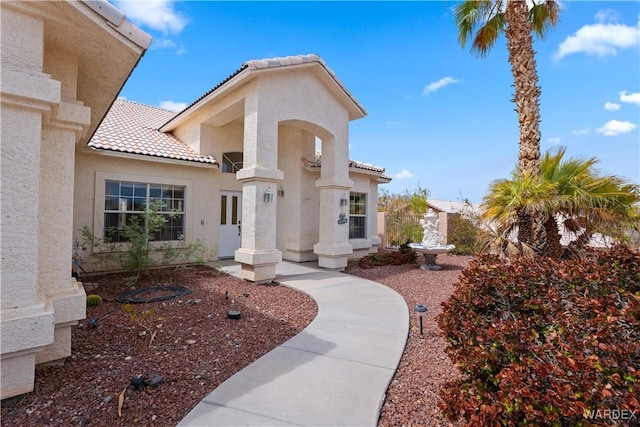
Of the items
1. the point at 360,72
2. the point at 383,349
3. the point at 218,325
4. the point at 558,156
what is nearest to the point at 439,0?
the point at 360,72

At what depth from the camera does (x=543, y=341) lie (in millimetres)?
2766

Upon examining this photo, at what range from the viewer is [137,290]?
306 inches

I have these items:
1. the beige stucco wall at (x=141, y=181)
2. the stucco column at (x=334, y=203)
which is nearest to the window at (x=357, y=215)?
the stucco column at (x=334, y=203)

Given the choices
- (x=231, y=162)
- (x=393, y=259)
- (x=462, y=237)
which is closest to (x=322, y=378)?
(x=393, y=259)

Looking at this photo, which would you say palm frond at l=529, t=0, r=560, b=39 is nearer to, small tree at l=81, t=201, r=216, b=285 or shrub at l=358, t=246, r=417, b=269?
shrub at l=358, t=246, r=417, b=269

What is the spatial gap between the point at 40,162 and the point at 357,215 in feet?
39.8

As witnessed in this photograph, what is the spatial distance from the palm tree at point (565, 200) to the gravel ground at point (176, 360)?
276 cm

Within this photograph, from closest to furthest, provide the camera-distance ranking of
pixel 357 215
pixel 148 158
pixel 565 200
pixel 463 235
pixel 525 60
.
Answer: pixel 565 200
pixel 525 60
pixel 148 158
pixel 357 215
pixel 463 235

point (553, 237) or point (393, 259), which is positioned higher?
point (553, 237)

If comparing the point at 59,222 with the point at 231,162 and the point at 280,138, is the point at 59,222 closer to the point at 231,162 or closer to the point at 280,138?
the point at 231,162

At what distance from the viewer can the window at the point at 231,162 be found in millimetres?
13170

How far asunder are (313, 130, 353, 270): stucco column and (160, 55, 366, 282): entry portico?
0.12 ft

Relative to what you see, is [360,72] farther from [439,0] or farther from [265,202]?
[265,202]

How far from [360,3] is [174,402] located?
35.9 ft
